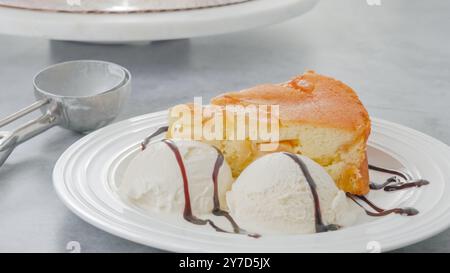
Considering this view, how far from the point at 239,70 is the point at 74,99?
0.54m

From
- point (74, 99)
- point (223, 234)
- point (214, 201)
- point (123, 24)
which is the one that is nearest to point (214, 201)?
point (214, 201)

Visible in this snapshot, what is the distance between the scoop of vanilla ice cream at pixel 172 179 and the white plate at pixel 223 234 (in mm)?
26

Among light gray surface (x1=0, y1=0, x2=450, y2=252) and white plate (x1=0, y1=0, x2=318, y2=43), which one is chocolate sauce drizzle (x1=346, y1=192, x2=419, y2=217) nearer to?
light gray surface (x1=0, y1=0, x2=450, y2=252)

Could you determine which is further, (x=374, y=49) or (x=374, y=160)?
(x=374, y=49)

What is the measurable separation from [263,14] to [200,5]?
0.14 m

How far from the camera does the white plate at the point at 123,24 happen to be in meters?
1.59

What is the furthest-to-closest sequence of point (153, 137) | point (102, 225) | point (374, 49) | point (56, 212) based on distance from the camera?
point (374, 49) → point (153, 137) → point (56, 212) → point (102, 225)

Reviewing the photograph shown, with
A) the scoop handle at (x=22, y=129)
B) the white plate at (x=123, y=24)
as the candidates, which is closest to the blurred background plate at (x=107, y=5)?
the white plate at (x=123, y=24)

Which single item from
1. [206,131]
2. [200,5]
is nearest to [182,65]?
[200,5]

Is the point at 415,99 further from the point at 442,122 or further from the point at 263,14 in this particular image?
the point at 263,14

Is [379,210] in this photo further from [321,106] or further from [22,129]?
[22,129]

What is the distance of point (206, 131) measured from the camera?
1.13 metres

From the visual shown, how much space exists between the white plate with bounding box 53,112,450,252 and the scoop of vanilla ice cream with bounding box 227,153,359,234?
0.04 meters

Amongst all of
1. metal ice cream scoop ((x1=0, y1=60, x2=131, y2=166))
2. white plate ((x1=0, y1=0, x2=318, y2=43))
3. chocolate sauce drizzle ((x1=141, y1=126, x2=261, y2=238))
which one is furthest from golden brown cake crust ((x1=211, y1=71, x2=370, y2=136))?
white plate ((x1=0, y1=0, x2=318, y2=43))
